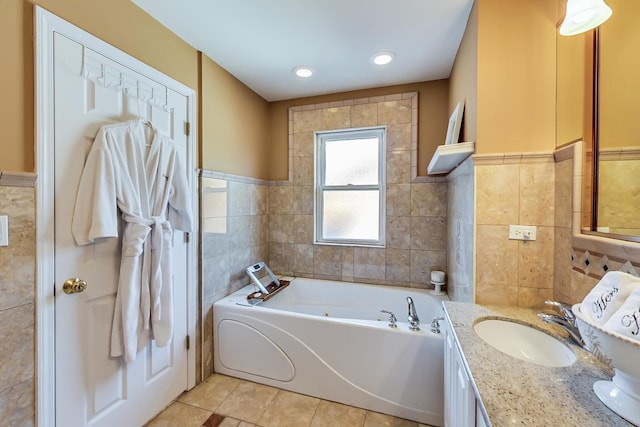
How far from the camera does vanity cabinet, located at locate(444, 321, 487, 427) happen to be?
888 millimetres

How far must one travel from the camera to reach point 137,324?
147 cm

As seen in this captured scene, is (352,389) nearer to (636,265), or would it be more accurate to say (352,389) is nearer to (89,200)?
(636,265)

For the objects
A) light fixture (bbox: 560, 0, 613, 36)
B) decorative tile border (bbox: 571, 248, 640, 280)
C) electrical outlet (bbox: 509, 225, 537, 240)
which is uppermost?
light fixture (bbox: 560, 0, 613, 36)

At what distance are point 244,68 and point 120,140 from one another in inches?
51.9

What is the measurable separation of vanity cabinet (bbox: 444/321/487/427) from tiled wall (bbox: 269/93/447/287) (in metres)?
1.23

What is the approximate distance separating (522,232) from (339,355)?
1395 mm

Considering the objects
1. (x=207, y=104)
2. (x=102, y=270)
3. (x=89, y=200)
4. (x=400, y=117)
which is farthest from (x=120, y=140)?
(x=400, y=117)

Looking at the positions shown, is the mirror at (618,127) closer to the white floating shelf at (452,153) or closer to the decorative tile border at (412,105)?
the white floating shelf at (452,153)

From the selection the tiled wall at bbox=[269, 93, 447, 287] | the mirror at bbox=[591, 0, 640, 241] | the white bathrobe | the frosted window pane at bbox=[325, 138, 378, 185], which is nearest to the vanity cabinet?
the mirror at bbox=[591, 0, 640, 241]

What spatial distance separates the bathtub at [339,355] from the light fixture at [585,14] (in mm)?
1757

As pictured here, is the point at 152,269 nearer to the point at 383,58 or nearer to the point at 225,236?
the point at 225,236

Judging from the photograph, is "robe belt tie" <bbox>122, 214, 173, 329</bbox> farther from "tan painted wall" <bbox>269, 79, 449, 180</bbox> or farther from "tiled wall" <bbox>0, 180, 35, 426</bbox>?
"tan painted wall" <bbox>269, 79, 449, 180</bbox>

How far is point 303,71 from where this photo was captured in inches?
90.4

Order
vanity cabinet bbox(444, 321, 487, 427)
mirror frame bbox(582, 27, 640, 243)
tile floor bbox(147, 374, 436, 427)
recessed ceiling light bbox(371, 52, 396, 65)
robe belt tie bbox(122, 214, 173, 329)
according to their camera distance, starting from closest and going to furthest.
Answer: vanity cabinet bbox(444, 321, 487, 427) → mirror frame bbox(582, 27, 640, 243) → robe belt tie bbox(122, 214, 173, 329) → tile floor bbox(147, 374, 436, 427) → recessed ceiling light bbox(371, 52, 396, 65)
